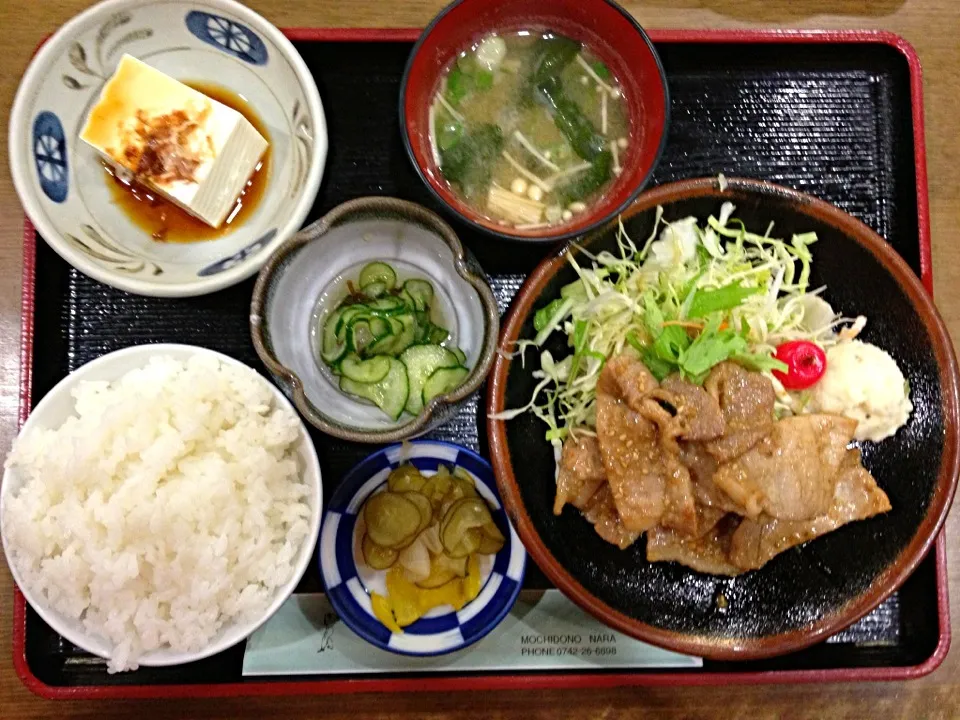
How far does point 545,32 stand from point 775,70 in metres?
0.74

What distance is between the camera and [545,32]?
1890 millimetres

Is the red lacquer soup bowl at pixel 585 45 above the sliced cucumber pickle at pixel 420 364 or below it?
above

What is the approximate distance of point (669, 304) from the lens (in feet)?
6.08

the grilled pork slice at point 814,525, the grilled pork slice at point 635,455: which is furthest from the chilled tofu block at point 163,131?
the grilled pork slice at point 814,525

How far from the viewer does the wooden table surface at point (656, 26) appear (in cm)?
191

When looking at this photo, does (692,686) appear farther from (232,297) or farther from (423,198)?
(232,297)

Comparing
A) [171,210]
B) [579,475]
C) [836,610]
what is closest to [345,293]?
[171,210]

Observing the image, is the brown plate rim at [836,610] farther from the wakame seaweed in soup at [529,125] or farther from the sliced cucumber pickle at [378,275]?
the sliced cucumber pickle at [378,275]

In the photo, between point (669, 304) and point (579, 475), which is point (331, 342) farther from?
point (669, 304)

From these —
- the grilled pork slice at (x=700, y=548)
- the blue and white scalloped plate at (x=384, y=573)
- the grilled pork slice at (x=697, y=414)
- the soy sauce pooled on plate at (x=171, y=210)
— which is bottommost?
the blue and white scalloped plate at (x=384, y=573)

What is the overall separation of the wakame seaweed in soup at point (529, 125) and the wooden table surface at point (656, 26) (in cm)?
31

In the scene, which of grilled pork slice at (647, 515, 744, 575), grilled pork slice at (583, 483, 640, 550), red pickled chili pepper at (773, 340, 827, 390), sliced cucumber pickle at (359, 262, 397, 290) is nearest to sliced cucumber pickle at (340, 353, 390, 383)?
sliced cucumber pickle at (359, 262, 397, 290)

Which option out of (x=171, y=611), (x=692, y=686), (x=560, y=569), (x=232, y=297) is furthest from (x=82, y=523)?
(x=692, y=686)

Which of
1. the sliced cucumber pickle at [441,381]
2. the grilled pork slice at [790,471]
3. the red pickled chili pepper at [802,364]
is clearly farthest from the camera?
the red pickled chili pepper at [802,364]
